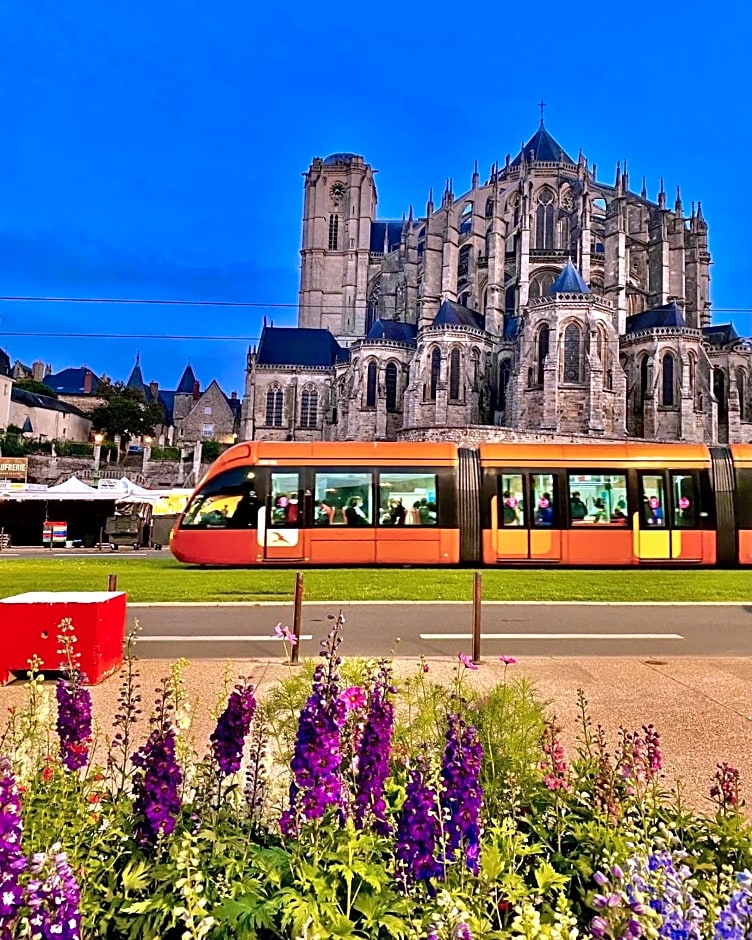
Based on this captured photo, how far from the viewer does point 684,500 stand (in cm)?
1584

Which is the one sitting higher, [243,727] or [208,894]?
[243,727]

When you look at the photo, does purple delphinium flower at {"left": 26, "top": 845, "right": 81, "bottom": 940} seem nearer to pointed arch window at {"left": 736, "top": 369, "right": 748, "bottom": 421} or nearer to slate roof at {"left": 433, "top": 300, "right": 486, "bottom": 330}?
slate roof at {"left": 433, "top": 300, "right": 486, "bottom": 330}

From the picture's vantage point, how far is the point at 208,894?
2197 mm

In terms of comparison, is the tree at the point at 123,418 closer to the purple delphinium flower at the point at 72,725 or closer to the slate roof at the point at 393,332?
the slate roof at the point at 393,332

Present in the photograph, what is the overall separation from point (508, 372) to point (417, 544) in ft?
122

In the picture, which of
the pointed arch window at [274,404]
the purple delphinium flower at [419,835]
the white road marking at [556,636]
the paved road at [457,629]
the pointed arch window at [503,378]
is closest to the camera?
the purple delphinium flower at [419,835]

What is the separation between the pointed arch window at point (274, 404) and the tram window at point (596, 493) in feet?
153

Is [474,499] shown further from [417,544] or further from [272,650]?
[272,650]

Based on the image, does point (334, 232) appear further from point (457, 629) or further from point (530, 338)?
point (457, 629)

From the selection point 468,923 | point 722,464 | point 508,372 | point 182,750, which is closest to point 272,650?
point 182,750

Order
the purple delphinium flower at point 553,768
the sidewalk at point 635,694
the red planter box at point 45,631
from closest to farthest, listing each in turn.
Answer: the purple delphinium flower at point 553,768 < the sidewalk at point 635,694 < the red planter box at point 45,631

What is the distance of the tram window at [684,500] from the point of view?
15.8 metres

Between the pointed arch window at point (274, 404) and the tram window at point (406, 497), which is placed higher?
the pointed arch window at point (274, 404)

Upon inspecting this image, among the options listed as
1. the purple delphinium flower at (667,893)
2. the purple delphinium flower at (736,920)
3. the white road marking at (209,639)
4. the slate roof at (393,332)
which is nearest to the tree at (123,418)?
the slate roof at (393,332)
